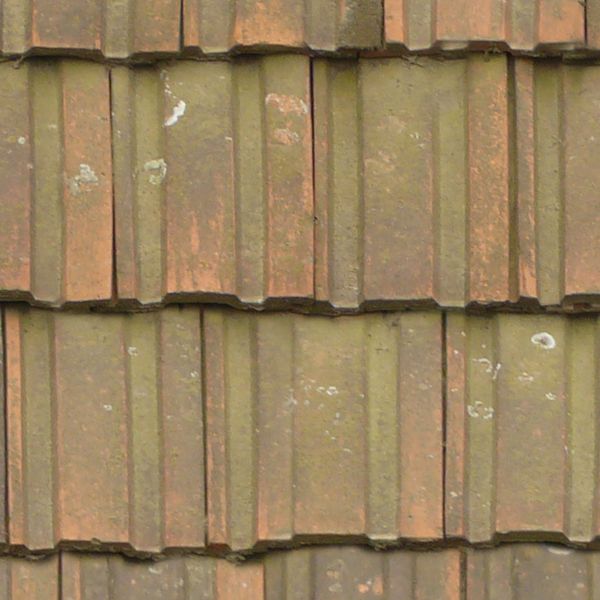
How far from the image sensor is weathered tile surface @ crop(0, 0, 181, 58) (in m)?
1.53

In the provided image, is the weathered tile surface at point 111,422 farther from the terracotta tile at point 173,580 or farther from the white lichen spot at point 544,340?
the white lichen spot at point 544,340

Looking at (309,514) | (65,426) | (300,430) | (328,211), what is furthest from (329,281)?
(65,426)

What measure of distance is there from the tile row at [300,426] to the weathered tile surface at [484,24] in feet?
1.35

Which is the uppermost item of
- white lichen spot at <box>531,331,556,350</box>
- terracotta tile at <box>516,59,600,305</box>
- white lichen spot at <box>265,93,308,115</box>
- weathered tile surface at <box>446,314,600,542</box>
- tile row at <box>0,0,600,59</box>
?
tile row at <box>0,0,600,59</box>

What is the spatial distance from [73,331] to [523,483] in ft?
2.38

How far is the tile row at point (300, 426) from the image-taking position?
1.58 m

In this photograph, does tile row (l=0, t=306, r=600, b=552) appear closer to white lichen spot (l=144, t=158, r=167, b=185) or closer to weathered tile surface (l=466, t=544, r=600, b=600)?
weathered tile surface (l=466, t=544, r=600, b=600)

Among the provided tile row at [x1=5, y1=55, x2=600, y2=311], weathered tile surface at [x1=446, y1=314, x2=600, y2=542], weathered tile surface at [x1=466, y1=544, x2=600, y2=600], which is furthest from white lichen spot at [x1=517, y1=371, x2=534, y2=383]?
weathered tile surface at [x1=466, y1=544, x2=600, y2=600]

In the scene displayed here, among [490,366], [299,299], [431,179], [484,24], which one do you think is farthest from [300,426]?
[484,24]

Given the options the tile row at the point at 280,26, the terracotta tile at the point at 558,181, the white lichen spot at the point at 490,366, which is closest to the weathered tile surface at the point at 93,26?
the tile row at the point at 280,26

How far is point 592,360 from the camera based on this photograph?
1595 mm

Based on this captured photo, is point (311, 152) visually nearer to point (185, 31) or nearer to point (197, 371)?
point (185, 31)

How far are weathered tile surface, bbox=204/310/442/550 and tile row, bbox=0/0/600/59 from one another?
0.41m

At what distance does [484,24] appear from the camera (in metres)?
1.54
